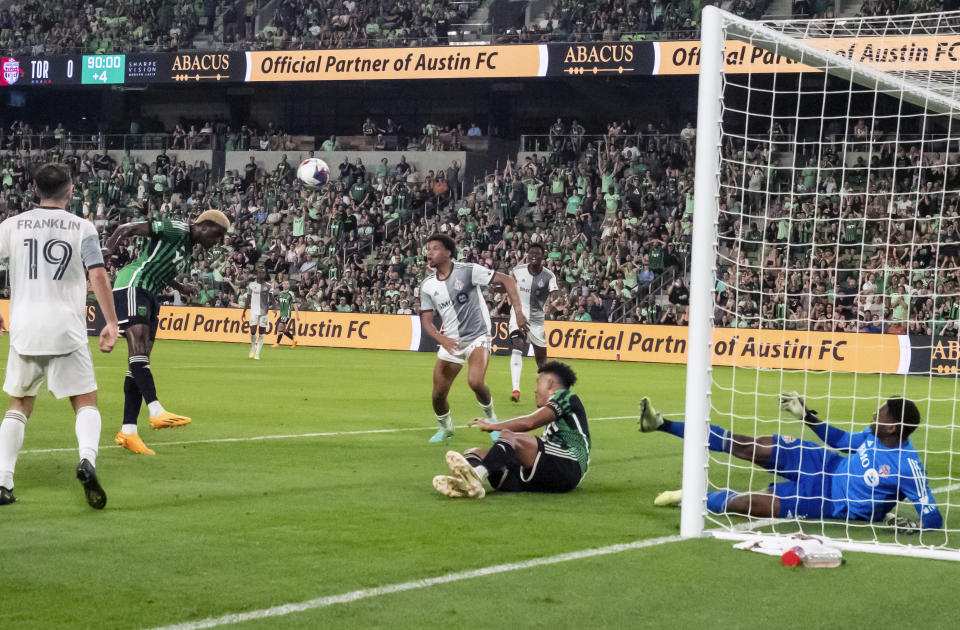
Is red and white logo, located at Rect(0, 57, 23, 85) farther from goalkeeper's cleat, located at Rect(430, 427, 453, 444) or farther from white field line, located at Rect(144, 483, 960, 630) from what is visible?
white field line, located at Rect(144, 483, 960, 630)

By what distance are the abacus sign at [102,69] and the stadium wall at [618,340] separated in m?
8.60

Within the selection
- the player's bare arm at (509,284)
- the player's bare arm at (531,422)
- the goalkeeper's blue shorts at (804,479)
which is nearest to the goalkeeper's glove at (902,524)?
the goalkeeper's blue shorts at (804,479)

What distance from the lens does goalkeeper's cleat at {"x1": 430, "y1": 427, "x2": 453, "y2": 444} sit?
474 inches

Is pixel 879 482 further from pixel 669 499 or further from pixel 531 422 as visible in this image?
pixel 531 422

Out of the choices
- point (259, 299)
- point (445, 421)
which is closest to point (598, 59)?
point (259, 299)

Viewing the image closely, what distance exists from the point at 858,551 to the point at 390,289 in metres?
28.9

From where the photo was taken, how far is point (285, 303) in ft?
107

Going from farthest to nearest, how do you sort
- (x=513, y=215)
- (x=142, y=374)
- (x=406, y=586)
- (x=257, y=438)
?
(x=513, y=215) → (x=257, y=438) → (x=142, y=374) → (x=406, y=586)

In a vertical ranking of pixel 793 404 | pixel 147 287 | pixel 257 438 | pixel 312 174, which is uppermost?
pixel 312 174


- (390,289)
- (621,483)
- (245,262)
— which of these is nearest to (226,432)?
(621,483)

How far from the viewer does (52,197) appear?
7.79 meters

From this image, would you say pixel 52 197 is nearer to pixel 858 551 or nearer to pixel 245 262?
pixel 858 551

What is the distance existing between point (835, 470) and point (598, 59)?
2856cm

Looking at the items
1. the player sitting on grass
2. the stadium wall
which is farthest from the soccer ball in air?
the player sitting on grass
